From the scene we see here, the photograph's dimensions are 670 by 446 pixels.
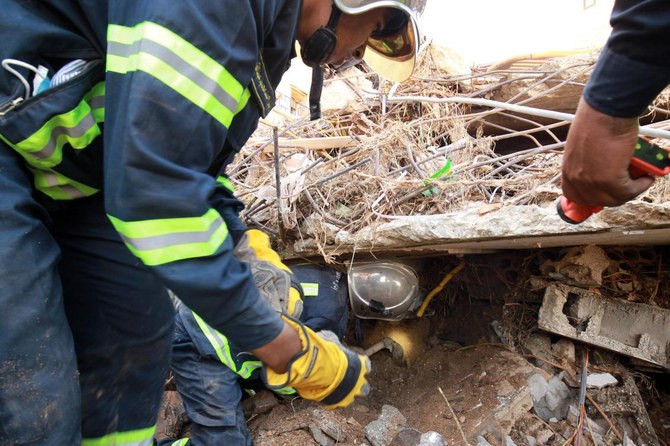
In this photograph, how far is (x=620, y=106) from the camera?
3.37ft

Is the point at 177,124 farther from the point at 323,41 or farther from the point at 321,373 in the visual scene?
the point at 321,373

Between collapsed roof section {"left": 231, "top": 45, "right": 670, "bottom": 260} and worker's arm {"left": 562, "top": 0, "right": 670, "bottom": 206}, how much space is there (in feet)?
1.86

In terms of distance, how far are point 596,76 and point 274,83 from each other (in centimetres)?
89

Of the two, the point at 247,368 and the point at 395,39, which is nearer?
the point at 395,39

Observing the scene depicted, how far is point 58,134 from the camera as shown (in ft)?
3.40

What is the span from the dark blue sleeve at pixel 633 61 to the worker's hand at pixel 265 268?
4.60 feet

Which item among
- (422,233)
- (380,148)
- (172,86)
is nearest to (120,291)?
(172,86)

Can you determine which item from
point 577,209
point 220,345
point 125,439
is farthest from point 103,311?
point 577,209

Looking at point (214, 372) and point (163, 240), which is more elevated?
point (163, 240)

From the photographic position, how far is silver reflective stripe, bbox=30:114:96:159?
1026mm

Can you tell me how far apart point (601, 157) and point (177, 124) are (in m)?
1.07

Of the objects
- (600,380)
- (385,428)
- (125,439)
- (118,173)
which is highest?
(118,173)

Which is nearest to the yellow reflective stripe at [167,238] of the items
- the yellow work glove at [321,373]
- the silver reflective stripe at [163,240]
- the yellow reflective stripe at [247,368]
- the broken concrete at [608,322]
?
the silver reflective stripe at [163,240]

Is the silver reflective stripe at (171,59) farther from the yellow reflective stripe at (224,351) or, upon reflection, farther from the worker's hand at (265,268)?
the yellow reflective stripe at (224,351)
